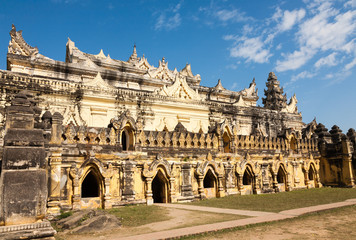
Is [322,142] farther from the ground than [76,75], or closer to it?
closer to it

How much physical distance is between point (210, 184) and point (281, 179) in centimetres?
750

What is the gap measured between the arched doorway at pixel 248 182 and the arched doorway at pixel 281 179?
2.89 meters

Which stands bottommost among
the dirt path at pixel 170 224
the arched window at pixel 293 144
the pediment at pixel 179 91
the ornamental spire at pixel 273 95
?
the dirt path at pixel 170 224

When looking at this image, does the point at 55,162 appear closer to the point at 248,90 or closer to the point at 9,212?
the point at 9,212

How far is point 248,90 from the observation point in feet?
137

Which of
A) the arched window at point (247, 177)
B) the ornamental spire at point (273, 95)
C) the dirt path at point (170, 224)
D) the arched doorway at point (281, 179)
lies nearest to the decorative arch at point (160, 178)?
the dirt path at point (170, 224)

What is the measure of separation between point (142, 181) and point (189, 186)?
10.6ft

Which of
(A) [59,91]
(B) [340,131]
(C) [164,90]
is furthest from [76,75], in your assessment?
(B) [340,131]

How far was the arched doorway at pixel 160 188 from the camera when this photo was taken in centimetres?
1767

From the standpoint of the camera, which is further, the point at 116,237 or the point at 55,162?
the point at 55,162

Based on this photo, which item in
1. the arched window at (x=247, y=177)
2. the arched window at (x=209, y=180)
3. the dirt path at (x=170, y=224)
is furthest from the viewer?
the arched window at (x=247, y=177)

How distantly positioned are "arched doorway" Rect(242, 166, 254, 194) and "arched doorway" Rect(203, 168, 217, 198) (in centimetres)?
267

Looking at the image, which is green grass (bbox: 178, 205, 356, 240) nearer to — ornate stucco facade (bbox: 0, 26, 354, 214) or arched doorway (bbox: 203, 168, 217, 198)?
ornate stucco facade (bbox: 0, 26, 354, 214)

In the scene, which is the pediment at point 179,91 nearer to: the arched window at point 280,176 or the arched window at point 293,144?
the arched window at point 293,144
